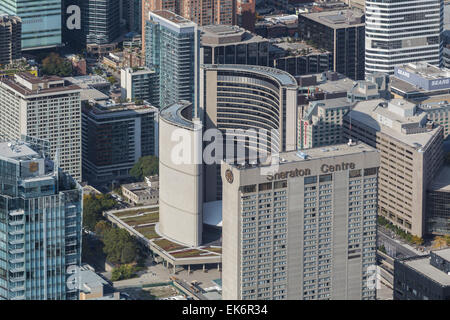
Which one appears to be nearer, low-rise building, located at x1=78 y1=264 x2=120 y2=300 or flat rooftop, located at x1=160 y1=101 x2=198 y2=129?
low-rise building, located at x1=78 y1=264 x2=120 y2=300

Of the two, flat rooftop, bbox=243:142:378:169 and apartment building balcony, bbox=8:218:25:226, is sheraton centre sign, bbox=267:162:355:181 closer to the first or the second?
flat rooftop, bbox=243:142:378:169

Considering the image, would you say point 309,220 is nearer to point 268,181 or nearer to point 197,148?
point 268,181

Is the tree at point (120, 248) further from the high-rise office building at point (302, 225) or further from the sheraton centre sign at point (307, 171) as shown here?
the sheraton centre sign at point (307, 171)

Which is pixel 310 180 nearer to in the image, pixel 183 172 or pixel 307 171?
pixel 307 171

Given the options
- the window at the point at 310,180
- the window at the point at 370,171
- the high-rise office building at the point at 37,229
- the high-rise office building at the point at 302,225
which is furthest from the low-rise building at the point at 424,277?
the high-rise office building at the point at 37,229

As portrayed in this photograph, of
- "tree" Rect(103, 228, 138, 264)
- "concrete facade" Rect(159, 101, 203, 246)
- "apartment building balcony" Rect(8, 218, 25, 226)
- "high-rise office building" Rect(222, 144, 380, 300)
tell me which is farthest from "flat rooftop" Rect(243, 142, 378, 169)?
"tree" Rect(103, 228, 138, 264)
